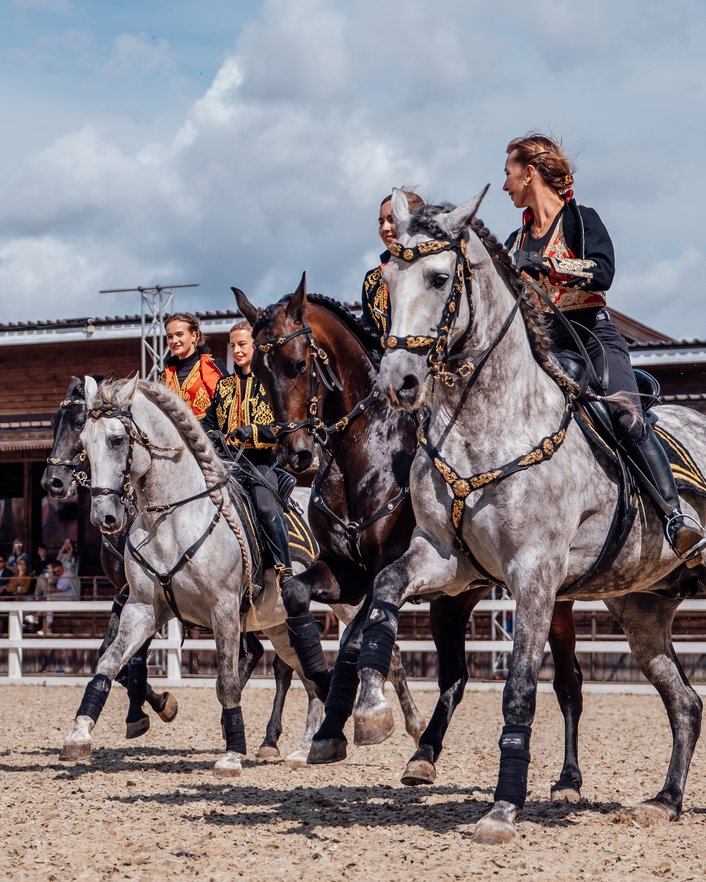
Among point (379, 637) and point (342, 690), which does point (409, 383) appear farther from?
point (342, 690)

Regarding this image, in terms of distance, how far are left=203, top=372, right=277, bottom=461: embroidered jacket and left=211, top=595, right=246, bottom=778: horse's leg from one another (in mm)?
1433

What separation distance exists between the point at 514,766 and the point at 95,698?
12.8 feet

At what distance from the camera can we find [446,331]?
5859 mm

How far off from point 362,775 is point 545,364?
4228 mm

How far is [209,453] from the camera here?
9859 mm

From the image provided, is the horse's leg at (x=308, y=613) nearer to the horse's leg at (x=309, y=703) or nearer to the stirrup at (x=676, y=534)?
the horse's leg at (x=309, y=703)

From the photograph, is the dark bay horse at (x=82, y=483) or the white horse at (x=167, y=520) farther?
the dark bay horse at (x=82, y=483)

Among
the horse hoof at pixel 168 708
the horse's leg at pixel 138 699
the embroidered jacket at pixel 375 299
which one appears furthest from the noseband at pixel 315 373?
the horse hoof at pixel 168 708

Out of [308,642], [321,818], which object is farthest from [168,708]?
[321,818]

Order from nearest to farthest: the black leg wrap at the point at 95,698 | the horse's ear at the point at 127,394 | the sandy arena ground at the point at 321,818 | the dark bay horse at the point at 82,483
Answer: the sandy arena ground at the point at 321,818 → the black leg wrap at the point at 95,698 → the horse's ear at the point at 127,394 → the dark bay horse at the point at 82,483

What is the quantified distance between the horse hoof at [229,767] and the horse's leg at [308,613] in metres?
1.02

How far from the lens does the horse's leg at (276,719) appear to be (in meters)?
10.7

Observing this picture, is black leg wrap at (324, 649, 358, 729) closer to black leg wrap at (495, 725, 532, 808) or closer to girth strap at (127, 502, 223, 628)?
black leg wrap at (495, 725, 532, 808)

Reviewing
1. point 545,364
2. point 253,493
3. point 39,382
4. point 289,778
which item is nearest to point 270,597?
point 253,493
